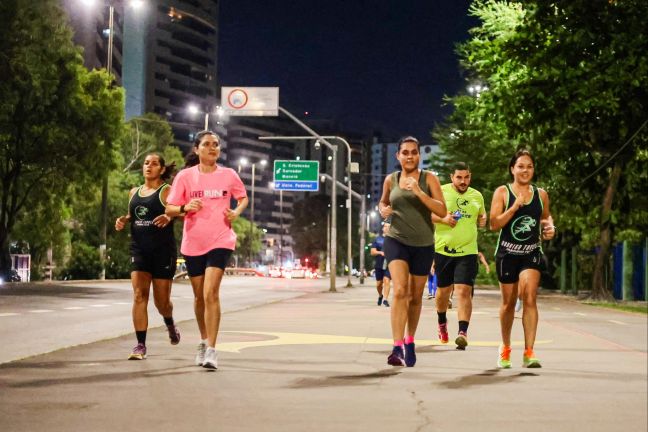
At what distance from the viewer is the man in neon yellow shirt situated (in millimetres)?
10719

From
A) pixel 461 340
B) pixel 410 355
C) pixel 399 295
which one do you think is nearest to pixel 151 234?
pixel 399 295

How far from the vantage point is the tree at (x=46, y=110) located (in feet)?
125

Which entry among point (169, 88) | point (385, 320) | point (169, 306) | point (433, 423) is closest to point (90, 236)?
point (385, 320)

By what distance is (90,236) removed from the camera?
60.0m

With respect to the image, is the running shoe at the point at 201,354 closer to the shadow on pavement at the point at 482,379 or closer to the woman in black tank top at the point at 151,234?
the woman in black tank top at the point at 151,234

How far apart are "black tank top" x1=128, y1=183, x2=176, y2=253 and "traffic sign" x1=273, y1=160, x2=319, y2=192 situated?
1825 inches

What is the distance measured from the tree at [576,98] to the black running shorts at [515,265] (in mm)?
20259

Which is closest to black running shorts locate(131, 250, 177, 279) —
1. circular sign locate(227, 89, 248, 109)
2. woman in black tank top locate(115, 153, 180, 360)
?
woman in black tank top locate(115, 153, 180, 360)

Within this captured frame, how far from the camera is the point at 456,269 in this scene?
1120cm

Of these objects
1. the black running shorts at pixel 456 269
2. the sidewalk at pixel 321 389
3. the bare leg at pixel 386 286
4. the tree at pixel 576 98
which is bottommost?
the sidewalk at pixel 321 389

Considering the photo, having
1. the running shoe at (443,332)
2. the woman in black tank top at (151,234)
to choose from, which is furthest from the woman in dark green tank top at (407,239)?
the running shoe at (443,332)

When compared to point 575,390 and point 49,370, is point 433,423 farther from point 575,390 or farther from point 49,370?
point 49,370

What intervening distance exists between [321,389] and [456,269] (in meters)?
3.50

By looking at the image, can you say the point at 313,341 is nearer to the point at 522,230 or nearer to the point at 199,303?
the point at 199,303
